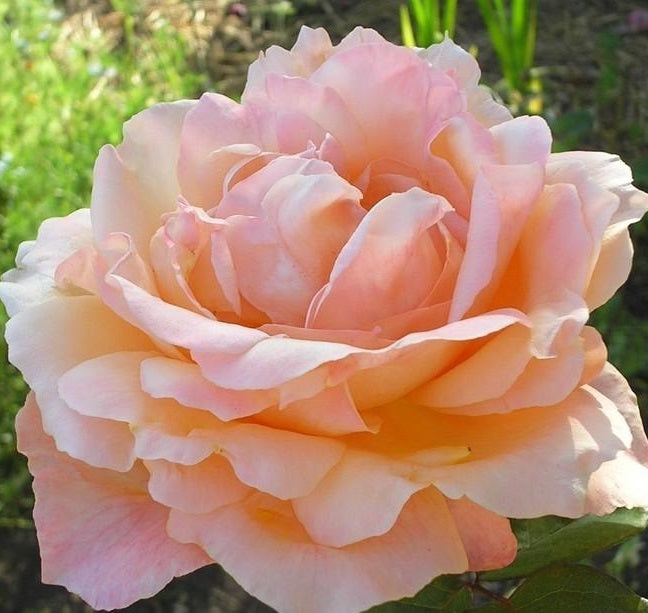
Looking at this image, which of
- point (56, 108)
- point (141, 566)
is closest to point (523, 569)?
point (141, 566)

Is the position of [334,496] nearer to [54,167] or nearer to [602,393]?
[602,393]

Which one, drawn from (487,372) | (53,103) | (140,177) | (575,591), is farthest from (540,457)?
(53,103)

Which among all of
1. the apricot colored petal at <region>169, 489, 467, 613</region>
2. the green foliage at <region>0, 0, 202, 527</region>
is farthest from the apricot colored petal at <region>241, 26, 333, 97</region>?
the green foliage at <region>0, 0, 202, 527</region>

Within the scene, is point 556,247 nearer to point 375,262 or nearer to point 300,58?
point 375,262

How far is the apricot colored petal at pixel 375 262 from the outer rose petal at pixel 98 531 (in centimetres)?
12

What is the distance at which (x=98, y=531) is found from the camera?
0.47m

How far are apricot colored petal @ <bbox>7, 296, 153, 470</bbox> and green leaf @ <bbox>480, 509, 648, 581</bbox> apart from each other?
0.22 meters

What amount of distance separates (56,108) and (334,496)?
91.8 inches

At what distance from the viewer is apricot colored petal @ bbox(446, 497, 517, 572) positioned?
1.47ft

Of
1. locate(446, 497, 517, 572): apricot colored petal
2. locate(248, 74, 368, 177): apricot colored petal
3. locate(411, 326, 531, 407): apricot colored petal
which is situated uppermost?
locate(248, 74, 368, 177): apricot colored petal

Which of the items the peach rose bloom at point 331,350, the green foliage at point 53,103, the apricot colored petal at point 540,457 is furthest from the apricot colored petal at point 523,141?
the green foliage at point 53,103

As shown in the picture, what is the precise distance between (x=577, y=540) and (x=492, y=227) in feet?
0.58

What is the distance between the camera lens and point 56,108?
2.58 m

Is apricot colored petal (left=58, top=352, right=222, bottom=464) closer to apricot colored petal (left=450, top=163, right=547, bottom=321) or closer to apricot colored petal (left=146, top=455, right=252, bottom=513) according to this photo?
apricot colored petal (left=146, top=455, right=252, bottom=513)
